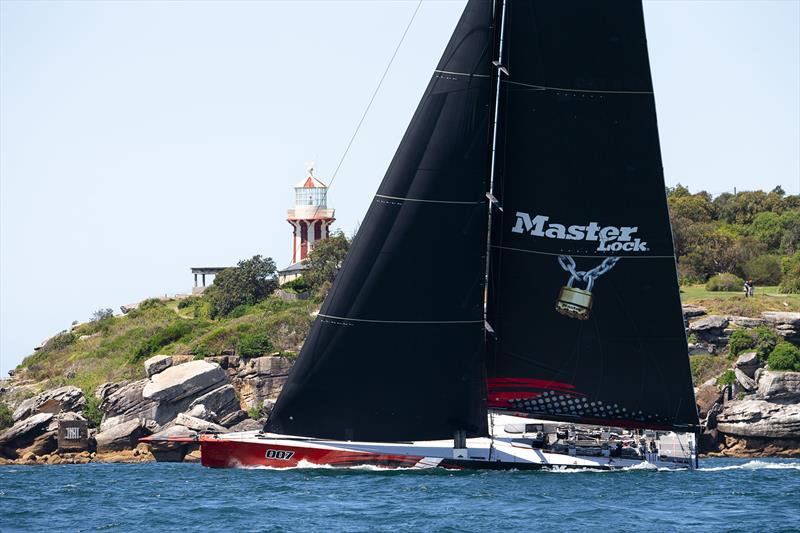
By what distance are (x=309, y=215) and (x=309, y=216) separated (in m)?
0.10

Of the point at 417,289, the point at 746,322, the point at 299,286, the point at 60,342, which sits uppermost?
the point at 299,286

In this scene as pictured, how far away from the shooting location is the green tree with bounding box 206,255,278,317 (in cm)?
8220

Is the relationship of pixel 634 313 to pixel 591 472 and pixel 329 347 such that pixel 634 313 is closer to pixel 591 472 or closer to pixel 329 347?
pixel 591 472

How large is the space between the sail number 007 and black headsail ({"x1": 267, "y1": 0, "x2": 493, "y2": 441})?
0.85 m

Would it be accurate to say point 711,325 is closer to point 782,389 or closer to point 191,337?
point 782,389

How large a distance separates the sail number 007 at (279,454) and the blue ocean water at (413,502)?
1.34ft

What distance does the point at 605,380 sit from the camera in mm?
37219

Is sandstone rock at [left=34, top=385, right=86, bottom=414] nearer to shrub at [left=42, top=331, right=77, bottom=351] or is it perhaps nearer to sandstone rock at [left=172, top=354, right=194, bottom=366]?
sandstone rock at [left=172, top=354, right=194, bottom=366]

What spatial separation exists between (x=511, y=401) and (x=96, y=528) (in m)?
13.0

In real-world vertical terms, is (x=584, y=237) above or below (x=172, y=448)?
above

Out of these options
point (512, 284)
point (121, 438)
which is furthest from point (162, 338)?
point (512, 284)

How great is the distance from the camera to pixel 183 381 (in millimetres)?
57062

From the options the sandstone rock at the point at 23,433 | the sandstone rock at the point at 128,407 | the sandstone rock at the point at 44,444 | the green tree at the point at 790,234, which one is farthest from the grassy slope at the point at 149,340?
the green tree at the point at 790,234

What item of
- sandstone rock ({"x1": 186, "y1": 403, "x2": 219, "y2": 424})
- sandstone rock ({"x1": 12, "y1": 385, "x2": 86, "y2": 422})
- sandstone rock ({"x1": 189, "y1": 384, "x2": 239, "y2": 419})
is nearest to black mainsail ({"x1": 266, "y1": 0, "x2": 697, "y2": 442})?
sandstone rock ({"x1": 186, "y1": 403, "x2": 219, "y2": 424})
